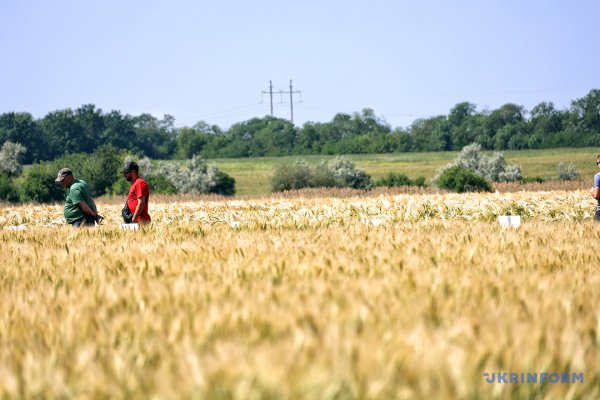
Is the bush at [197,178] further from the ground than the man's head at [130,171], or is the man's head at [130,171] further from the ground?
the man's head at [130,171]

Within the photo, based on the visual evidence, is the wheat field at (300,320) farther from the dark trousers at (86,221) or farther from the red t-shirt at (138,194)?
the dark trousers at (86,221)

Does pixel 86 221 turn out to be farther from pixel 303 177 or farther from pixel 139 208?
pixel 303 177

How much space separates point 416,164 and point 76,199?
261ft

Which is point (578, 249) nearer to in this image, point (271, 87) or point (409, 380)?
point (409, 380)

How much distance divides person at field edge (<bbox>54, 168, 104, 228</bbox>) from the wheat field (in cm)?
509

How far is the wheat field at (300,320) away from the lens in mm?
2393

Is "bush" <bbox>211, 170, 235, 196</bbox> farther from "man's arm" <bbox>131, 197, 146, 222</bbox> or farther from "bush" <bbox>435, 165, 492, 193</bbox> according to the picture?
"man's arm" <bbox>131, 197, 146, 222</bbox>

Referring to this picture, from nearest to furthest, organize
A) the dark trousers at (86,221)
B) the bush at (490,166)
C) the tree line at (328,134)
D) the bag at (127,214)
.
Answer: the dark trousers at (86,221), the bag at (127,214), the bush at (490,166), the tree line at (328,134)

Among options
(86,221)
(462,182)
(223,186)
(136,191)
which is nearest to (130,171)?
(136,191)

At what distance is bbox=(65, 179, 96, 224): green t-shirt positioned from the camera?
12055 mm

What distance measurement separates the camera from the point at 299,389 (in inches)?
88.1

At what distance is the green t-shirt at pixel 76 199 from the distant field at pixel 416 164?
56175 millimetres

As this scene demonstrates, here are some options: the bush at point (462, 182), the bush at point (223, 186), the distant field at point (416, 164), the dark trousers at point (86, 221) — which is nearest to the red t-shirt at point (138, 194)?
the dark trousers at point (86, 221)

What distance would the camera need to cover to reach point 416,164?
8988 centimetres
